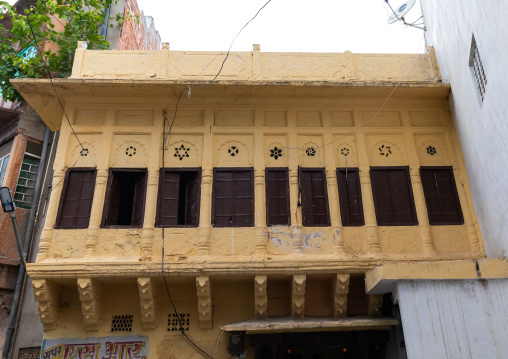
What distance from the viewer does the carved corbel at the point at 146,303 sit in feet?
23.1

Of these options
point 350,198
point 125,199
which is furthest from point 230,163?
point 350,198

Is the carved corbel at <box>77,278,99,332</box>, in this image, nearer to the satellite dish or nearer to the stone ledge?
the stone ledge

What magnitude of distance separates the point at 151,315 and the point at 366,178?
4.55 m

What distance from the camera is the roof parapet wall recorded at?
8.52m

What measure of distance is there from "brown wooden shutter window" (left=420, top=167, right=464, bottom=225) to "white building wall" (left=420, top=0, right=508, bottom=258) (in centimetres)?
37

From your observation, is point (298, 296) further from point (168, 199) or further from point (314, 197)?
point (168, 199)

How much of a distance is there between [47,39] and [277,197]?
23.5 ft

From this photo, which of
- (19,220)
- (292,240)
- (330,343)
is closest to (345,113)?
(292,240)

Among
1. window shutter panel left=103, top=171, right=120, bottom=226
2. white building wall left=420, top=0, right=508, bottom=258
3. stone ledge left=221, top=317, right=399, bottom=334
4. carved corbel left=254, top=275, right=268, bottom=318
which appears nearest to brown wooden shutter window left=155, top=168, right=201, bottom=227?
window shutter panel left=103, top=171, right=120, bottom=226

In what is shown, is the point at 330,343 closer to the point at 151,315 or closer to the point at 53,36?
the point at 151,315

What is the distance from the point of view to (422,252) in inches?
290

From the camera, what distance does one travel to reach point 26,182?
9.83 metres

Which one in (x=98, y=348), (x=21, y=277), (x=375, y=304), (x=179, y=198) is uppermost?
(x=179, y=198)

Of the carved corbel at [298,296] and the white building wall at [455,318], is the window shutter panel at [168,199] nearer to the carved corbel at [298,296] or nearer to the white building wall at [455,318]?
the carved corbel at [298,296]
